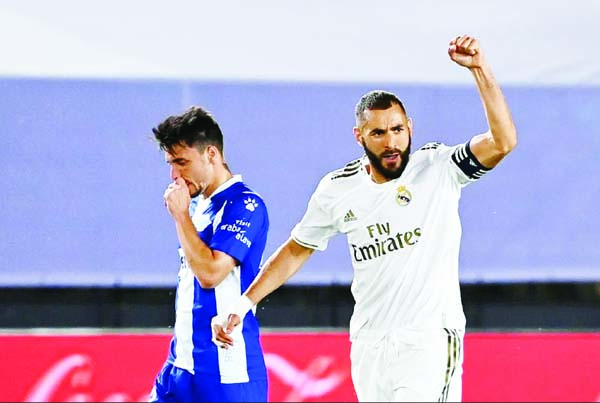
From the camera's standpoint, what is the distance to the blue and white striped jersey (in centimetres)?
325

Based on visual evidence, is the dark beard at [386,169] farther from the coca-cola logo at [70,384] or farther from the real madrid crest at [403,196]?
the coca-cola logo at [70,384]

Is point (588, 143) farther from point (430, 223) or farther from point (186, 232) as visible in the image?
point (186, 232)

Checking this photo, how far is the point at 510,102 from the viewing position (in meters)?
5.76

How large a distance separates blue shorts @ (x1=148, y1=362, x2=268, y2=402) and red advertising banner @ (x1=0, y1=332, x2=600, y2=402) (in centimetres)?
170

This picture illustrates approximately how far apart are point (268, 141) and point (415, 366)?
2.81 metres

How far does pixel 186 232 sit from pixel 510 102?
2.95 metres

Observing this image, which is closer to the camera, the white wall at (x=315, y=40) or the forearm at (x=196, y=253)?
the forearm at (x=196, y=253)

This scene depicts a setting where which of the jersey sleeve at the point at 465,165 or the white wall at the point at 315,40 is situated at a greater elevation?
the white wall at the point at 315,40

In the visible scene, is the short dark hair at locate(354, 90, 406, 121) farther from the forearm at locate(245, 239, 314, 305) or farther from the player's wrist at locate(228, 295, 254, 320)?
the player's wrist at locate(228, 295, 254, 320)

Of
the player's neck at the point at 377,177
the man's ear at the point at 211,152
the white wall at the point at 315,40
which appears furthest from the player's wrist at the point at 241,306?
the white wall at the point at 315,40

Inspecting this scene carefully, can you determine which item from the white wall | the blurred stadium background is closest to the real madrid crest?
the blurred stadium background

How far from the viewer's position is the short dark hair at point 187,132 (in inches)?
135

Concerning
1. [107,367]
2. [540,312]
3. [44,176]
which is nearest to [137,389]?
[107,367]

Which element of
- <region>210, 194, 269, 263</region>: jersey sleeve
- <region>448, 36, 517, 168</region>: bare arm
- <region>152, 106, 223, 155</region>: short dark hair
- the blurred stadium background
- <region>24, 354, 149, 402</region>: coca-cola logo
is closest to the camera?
<region>448, 36, 517, 168</region>: bare arm
